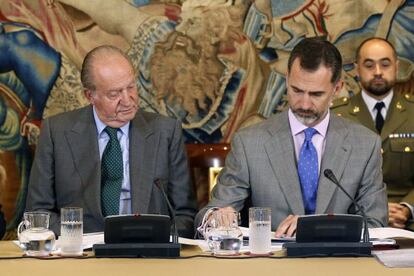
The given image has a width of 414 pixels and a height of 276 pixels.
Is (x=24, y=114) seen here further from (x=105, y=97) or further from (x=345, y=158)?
(x=345, y=158)

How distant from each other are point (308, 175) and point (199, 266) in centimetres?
111

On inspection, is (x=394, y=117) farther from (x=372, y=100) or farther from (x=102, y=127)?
(x=102, y=127)

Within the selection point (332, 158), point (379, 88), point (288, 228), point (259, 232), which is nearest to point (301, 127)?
point (332, 158)

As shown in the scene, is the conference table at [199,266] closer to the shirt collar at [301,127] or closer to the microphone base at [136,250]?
the microphone base at [136,250]

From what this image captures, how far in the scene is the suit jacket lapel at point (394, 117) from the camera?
5.81 metres

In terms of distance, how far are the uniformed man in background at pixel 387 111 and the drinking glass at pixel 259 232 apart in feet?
6.35

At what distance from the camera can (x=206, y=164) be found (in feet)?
17.9

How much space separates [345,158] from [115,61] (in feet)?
3.66

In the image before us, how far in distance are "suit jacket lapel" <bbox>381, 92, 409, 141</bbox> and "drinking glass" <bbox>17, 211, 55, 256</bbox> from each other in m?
2.56

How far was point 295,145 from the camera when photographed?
14.9 feet

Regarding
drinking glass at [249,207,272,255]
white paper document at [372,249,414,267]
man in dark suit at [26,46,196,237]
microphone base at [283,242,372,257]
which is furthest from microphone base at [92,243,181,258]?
man in dark suit at [26,46,196,237]

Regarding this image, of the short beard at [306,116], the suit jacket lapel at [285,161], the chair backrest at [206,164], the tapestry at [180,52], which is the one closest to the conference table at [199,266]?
the suit jacket lapel at [285,161]

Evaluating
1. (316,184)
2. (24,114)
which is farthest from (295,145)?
(24,114)

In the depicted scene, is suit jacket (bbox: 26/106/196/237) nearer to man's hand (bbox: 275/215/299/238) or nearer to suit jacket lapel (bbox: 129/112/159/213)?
suit jacket lapel (bbox: 129/112/159/213)
